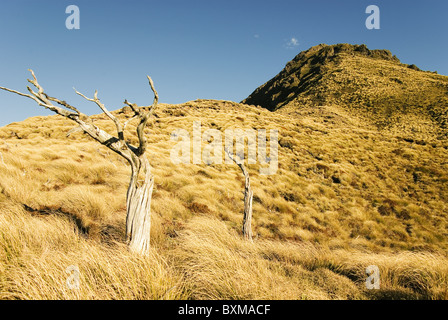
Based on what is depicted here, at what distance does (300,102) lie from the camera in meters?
60.5

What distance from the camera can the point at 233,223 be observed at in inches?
313

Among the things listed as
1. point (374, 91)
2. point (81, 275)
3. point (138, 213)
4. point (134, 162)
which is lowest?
point (81, 275)

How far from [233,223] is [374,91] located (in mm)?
60310

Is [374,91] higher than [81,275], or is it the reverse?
[374,91]

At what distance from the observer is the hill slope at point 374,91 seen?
39312 mm

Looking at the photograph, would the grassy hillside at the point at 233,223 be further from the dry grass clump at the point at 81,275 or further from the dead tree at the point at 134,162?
the dead tree at the point at 134,162

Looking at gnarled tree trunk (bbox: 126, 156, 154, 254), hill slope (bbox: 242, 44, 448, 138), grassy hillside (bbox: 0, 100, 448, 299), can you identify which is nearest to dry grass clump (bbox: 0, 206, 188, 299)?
grassy hillside (bbox: 0, 100, 448, 299)

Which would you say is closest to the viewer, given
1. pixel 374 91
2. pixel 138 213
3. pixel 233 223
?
pixel 138 213

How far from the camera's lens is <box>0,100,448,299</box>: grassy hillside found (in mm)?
2762

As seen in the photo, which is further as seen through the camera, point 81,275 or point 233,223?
point 233,223

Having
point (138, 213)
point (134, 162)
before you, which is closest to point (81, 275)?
point (138, 213)

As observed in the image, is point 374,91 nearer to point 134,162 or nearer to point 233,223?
point 233,223

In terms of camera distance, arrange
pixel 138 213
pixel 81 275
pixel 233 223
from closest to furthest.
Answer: pixel 81 275 → pixel 138 213 → pixel 233 223
